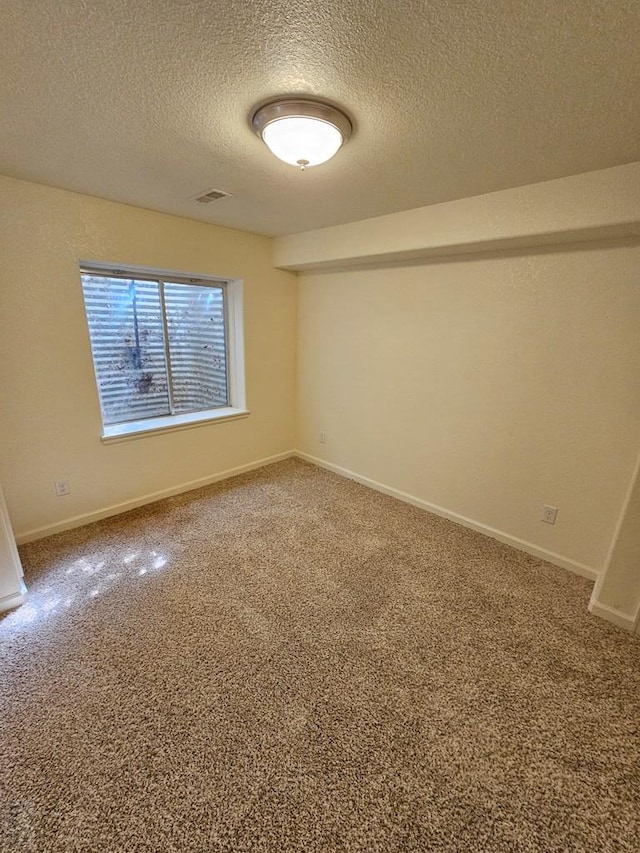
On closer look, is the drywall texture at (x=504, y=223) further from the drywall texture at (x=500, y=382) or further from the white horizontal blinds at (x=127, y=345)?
the white horizontal blinds at (x=127, y=345)

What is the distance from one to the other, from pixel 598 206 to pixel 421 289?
3.78 feet

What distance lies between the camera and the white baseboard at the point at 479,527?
2.24 m

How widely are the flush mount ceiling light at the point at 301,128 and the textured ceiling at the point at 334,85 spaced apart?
0.16 ft

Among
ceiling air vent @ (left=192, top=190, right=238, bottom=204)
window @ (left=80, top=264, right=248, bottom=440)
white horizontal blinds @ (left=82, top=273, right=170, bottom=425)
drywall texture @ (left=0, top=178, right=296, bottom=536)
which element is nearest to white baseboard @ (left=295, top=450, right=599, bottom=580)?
window @ (left=80, top=264, right=248, bottom=440)

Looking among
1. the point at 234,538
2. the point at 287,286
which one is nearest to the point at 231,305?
the point at 287,286

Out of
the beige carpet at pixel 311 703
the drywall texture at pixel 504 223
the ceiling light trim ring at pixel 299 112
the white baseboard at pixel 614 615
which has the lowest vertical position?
the beige carpet at pixel 311 703

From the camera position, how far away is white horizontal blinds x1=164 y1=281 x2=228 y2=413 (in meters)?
3.07

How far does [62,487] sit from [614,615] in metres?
3.52

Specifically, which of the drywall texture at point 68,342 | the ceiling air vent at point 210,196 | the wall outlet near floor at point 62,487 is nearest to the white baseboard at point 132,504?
the drywall texture at point 68,342

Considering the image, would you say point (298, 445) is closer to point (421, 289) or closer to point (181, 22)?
point (421, 289)

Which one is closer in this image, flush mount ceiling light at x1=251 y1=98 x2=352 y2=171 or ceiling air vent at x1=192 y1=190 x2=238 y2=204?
flush mount ceiling light at x1=251 y1=98 x2=352 y2=171

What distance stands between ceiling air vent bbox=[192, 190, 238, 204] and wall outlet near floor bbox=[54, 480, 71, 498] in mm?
2141

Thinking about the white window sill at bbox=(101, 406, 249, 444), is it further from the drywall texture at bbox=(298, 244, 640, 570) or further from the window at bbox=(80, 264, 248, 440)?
the drywall texture at bbox=(298, 244, 640, 570)

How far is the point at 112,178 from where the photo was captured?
1923 mm
